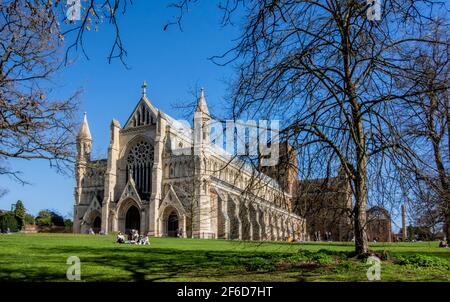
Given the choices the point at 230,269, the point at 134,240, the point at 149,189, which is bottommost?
the point at 134,240

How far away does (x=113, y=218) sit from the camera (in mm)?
58750

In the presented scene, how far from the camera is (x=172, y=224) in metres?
56.4

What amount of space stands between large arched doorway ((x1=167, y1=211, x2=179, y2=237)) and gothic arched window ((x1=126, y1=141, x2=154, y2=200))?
4750 mm

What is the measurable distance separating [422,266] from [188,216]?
4394cm

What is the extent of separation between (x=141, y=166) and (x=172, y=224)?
9509mm

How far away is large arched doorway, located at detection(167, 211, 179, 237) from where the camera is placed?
5588 cm

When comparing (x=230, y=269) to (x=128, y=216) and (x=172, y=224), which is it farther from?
(x=128, y=216)

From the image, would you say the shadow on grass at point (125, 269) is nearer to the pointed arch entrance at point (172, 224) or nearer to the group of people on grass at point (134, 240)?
the group of people on grass at point (134, 240)

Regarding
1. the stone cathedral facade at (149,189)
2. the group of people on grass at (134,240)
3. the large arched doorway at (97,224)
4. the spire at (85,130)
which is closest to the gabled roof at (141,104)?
the stone cathedral facade at (149,189)

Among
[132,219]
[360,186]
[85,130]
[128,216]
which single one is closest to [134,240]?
[360,186]

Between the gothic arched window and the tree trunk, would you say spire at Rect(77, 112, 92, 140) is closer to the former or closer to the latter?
the gothic arched window

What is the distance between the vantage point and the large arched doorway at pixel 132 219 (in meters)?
59.0

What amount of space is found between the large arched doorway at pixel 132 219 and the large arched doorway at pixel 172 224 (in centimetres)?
475
